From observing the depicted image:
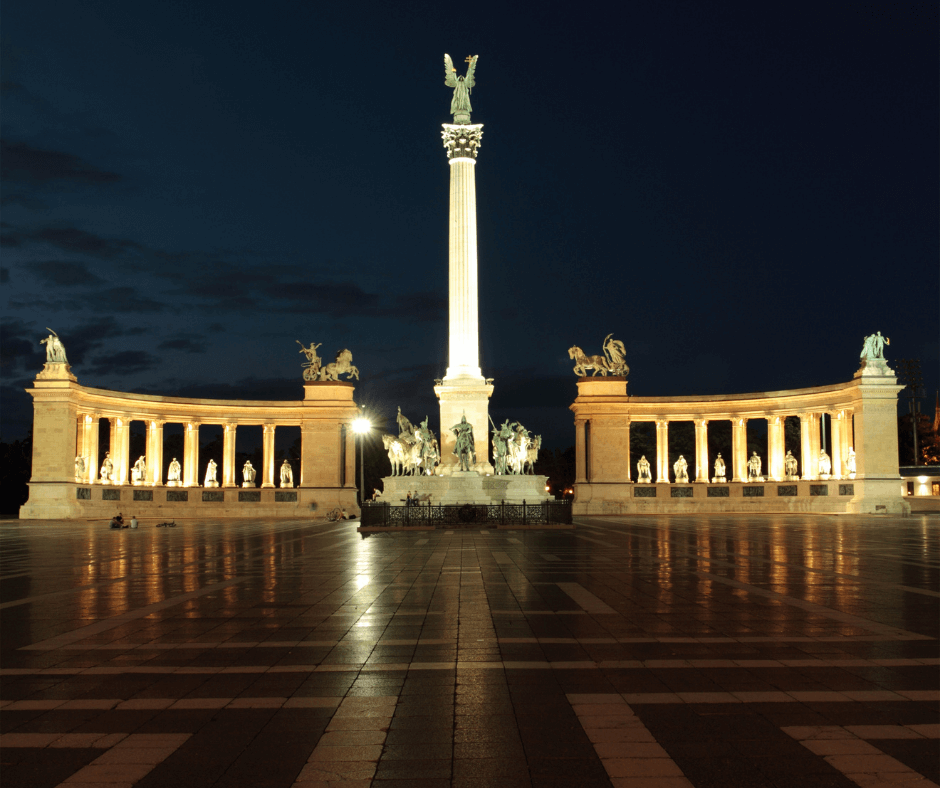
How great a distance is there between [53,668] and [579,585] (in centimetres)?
1287

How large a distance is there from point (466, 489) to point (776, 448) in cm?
4457

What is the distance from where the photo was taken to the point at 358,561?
29.2 metres

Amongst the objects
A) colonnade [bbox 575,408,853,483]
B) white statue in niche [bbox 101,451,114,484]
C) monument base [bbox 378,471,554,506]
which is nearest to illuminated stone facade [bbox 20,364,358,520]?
white statue in niche [bbox 101,451,114,484]

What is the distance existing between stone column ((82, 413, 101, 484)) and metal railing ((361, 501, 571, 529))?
45667 millimetres

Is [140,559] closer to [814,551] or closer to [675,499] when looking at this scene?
[814,551]

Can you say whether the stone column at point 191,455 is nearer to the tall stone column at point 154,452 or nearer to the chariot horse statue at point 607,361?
the tall stone column at point 154,452

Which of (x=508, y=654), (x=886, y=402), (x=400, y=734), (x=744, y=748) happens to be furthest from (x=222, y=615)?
(x=886, y=402)

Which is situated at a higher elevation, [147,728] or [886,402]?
[886,402]

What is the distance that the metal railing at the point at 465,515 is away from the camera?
50.2 m

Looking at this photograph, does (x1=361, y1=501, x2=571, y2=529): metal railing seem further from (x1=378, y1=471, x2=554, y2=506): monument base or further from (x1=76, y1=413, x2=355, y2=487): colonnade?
(x1=76, y1=413, x2=355, y2=487): colonnade

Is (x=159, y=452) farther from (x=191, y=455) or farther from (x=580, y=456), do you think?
(x=580, y=456)

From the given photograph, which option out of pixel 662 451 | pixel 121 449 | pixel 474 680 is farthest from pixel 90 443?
pixel 474 680

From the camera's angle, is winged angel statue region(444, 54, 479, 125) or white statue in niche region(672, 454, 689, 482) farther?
white statue in niche region(672, 454, 689, 482)

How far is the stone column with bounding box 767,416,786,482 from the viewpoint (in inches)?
3506
